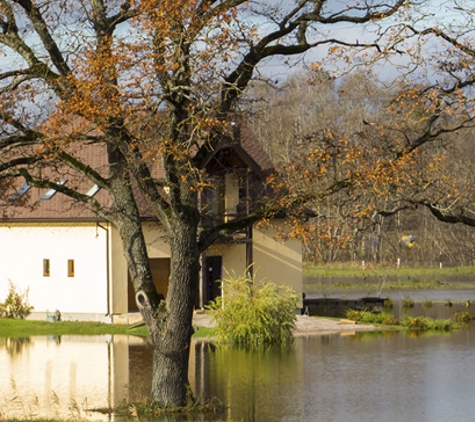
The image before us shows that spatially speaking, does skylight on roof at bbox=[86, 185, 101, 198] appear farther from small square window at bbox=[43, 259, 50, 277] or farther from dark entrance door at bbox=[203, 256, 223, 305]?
dark entrance door at bbox=[203, 256, 223, 305]

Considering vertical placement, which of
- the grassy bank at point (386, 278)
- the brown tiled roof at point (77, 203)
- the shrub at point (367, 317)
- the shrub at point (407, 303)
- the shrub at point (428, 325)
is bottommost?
the shrub at point (428, 325)

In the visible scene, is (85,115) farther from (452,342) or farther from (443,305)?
(443,305)

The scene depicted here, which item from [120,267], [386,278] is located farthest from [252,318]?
[386,278]

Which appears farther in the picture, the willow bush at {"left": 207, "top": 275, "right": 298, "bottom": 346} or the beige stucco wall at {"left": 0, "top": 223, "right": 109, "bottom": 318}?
the beige stucco wall at {"left": 0, "top": 223, "right": 109, "bottom": 318}

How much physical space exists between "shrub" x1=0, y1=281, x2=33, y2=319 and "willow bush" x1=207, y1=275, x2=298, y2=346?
29.8 ft

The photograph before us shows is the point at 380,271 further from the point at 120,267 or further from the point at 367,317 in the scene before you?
the point at 120,267

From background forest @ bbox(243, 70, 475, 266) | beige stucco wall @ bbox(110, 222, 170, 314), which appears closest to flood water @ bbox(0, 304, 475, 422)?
beige stucco wall @ bbox(110, 222, 170, 314)

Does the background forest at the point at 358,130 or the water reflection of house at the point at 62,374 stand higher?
the background forest at the point at 358,130

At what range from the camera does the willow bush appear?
99.8ft

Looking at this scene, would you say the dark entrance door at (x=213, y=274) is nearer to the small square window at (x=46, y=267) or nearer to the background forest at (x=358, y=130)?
the small square window at (x=46, y=267)

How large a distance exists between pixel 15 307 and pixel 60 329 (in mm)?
3257

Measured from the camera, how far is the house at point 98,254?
119 ft

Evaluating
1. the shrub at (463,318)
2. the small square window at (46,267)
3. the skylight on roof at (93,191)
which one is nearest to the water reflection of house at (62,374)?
the small square window at (46,267)

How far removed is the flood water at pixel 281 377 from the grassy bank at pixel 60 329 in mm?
887
